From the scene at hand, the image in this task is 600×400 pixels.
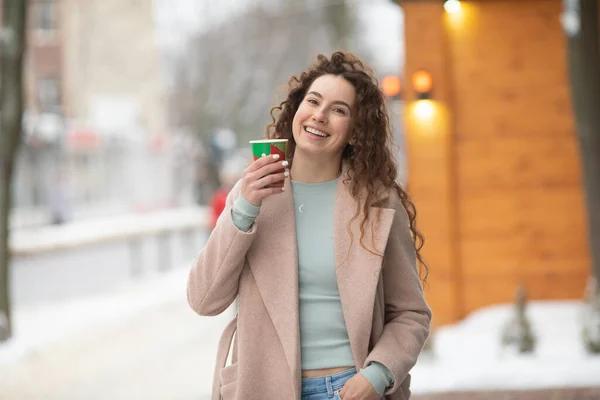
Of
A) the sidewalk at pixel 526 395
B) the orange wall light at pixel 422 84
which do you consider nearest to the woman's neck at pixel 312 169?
the sidewalk at pixel 526 395

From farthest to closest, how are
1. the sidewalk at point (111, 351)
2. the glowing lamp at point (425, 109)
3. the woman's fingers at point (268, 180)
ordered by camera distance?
the glowing lamp at point (425, 109), the sidewalk at point (111, 351), the woman's fingers at point (268, 180)

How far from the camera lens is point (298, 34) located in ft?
128

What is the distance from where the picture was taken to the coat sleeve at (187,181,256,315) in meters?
2.73

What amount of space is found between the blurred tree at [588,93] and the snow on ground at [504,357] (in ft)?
2.83

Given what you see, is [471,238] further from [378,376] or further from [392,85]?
[378,376]

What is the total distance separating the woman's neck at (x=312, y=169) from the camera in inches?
115

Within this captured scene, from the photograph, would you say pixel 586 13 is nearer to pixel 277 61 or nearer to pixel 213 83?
pixel 277 61

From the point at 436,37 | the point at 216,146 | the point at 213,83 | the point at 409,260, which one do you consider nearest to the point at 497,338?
the point at 436,37

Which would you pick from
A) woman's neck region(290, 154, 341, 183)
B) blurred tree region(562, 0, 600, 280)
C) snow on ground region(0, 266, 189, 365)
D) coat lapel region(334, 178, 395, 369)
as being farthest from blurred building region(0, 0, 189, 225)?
coat lapel region(334, 178, 395, 369)

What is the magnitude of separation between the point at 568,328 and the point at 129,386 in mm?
4214

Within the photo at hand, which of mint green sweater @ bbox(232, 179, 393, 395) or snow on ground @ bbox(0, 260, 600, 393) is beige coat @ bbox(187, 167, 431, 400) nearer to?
mint green sweater @ bbox(232, 179, 393, 395)

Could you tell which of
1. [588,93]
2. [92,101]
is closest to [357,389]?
[588,93]

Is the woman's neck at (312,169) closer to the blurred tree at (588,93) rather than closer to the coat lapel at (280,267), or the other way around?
the coat lapel at (280,267)

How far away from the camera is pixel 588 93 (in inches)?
320
